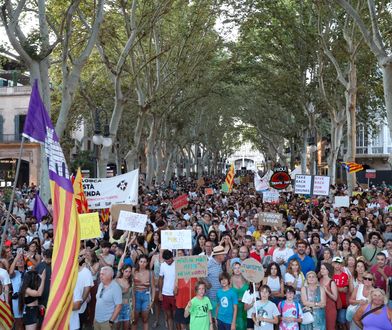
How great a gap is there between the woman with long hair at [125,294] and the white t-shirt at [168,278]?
26.4 inches

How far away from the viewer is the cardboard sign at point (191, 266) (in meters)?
7.82

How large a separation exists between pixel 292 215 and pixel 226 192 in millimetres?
9470

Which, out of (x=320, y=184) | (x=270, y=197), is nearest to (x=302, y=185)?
(x=320, y=184)

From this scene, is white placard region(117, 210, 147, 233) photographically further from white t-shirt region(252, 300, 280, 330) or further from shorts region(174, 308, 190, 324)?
white t-shirt region(252, 300, 280, 330)

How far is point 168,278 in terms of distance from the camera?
852cm

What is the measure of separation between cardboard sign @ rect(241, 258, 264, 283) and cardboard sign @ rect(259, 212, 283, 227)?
15.9 feet

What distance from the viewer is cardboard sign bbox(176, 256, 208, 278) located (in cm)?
782

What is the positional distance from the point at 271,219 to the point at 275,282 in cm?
451

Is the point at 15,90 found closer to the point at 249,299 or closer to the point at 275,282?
the point at 275,282

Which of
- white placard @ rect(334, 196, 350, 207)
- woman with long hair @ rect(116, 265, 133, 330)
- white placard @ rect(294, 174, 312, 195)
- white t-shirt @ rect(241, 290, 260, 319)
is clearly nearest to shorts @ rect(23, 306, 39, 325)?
woman with long hair @ rect(116, 265, 133, 330)

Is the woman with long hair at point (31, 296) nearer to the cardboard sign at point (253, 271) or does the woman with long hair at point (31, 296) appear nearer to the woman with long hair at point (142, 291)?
the woman with long hair at point (142, 291)

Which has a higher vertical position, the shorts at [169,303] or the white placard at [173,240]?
the white placard at [173,240]

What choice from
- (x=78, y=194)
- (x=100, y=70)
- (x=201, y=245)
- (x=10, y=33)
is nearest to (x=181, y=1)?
(x=100, y=70)

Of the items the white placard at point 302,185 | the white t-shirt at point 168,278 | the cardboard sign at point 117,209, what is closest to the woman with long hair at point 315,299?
the white t-shirt at point 168,278
